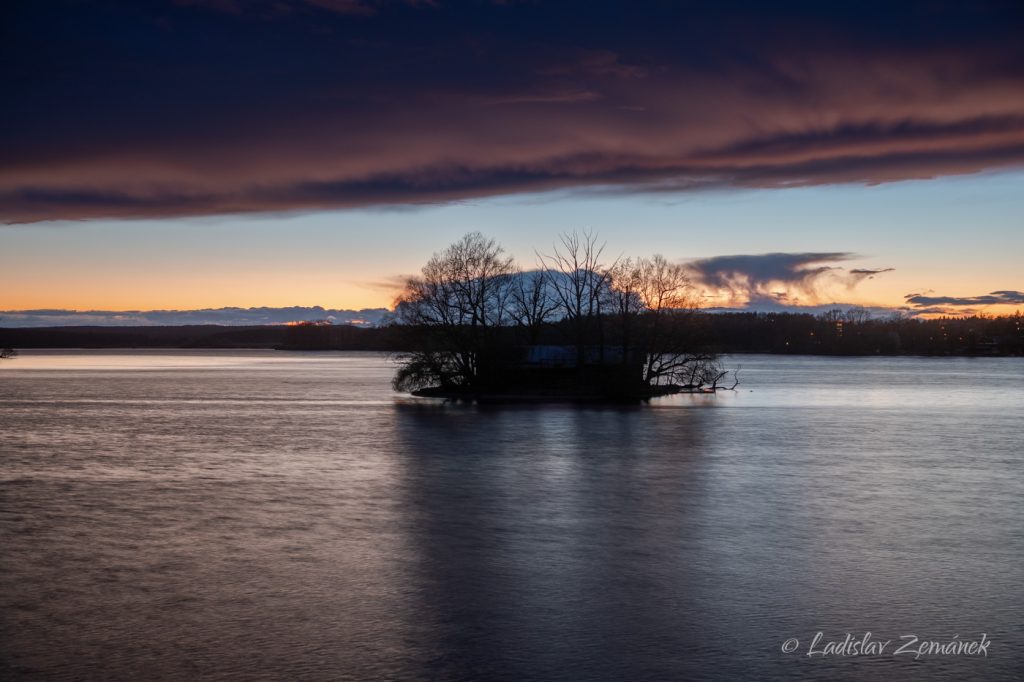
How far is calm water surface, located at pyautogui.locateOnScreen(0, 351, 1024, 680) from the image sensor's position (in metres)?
7.79

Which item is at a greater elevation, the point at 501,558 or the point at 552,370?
the point at 552,370

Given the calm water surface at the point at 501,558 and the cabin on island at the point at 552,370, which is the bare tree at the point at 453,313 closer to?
the cabin on island at the point at 552,370

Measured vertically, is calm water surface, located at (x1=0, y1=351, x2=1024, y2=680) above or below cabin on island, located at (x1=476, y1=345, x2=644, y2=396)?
below

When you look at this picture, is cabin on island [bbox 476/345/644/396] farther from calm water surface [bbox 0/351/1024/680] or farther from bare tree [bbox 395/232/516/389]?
calm water surface [bbox 0/351/1024/680]

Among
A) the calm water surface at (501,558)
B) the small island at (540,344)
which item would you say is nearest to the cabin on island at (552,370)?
the small island at (540,344)

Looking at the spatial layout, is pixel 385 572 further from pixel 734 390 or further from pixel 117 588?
pixel 734 390

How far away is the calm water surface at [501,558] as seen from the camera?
7.79 m

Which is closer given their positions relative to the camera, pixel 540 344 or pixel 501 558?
pixel 501 558

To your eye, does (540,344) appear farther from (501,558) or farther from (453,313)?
(501,558)

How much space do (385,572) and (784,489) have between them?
31.0ft

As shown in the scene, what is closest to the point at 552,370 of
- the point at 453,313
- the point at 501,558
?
the point at 453,313

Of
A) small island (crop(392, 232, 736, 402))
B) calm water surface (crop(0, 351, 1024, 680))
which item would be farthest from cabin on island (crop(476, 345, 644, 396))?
calm water surface (crop(0, 351, 1024, 680))

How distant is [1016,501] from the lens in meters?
16.1

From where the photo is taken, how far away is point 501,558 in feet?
37.8
